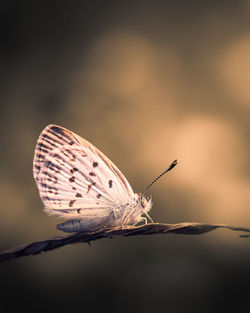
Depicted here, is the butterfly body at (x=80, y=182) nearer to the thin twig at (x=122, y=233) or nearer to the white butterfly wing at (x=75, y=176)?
the white butterfly wing at (x=75, y=176)

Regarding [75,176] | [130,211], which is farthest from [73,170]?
[130,211]

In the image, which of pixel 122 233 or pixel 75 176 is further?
pixel 75 176

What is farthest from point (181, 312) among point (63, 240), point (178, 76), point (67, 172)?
point (178, 76)

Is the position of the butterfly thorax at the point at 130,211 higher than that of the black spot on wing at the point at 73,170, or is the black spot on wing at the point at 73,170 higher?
the black spot on wing at the point at 73,170

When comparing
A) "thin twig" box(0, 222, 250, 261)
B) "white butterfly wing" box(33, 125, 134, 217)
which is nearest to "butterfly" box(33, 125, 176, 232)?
"white butterfly wing" box(33, 125, 134, 217)

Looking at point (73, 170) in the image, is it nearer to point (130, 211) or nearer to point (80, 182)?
point (80, 182)

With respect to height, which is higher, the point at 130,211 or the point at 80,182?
the point at 80,182

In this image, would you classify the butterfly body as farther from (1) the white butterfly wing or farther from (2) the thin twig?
(2) the thin twig

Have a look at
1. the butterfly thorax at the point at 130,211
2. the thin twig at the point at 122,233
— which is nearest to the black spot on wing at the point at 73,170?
the butterfly thorax at the point at 130,211

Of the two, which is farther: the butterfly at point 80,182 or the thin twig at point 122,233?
the butterfly at point 80,182
